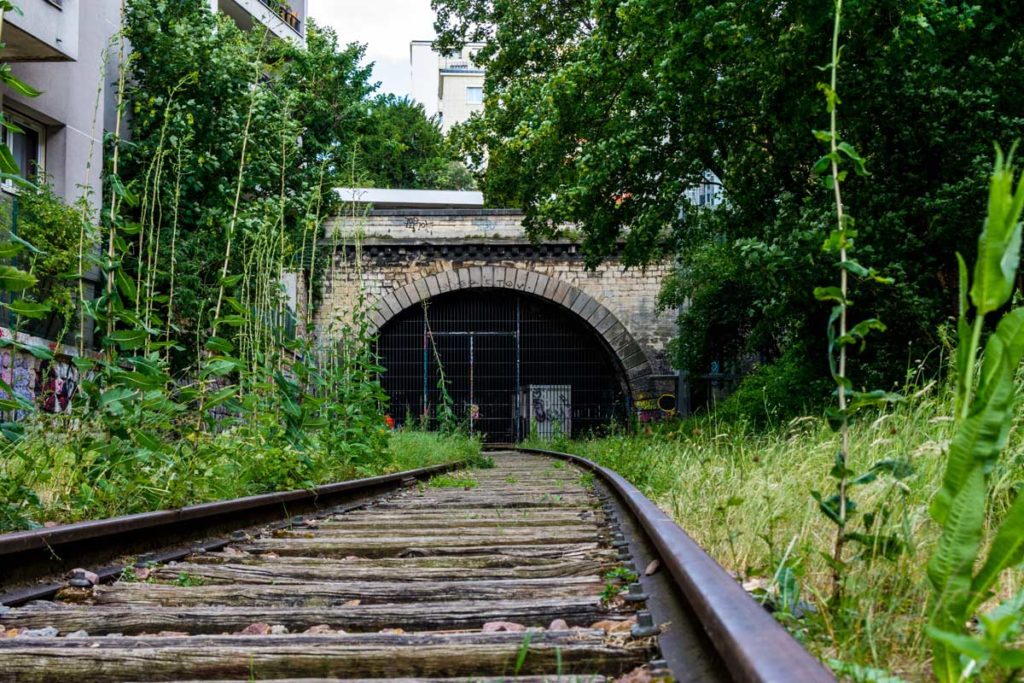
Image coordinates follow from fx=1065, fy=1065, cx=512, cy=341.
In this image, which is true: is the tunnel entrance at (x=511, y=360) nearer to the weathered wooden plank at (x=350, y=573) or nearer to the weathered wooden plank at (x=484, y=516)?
Answer: the weathered wooden plank at (x=484, y=516)

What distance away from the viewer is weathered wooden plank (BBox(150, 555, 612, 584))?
370cm

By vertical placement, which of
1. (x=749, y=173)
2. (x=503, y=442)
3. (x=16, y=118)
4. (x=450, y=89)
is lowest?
(x=503, y=442)

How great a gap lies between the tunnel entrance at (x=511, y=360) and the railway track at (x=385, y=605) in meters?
18.6

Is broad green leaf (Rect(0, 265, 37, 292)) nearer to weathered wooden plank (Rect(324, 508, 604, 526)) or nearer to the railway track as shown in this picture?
the railway track

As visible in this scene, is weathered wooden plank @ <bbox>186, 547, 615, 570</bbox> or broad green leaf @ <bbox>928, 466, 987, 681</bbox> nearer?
broad green leaf @ <bbox>928, 466, 987, 681</bbox>

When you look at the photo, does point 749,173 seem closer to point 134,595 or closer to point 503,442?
point 134,595

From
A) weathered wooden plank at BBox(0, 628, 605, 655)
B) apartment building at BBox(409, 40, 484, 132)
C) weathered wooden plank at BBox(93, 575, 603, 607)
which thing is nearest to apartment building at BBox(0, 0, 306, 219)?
weathered wooden plank at BBox(93, 575, 603, 607)

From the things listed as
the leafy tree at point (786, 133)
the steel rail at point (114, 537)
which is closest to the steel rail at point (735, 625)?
the steel rail at point (114, 537)

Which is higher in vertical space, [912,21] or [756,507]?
[912,21]

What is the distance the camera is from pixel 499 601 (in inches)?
120

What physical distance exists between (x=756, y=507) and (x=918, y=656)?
1.64m

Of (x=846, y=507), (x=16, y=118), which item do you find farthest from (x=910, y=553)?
(x=16, y=118)

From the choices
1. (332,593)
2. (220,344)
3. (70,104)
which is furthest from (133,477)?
(70,104)

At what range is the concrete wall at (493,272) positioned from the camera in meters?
23.5
